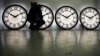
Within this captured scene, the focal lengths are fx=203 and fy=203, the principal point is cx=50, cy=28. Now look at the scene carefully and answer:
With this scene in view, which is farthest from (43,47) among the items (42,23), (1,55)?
(42,23)

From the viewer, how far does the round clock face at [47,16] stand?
382cm

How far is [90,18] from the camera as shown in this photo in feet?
12.7

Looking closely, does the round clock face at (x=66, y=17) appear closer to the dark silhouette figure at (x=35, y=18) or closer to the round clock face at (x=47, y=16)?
the round clock face at (x=47, y=16)

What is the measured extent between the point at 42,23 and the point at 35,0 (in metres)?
0.50

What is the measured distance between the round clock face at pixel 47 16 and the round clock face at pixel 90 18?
0.58m

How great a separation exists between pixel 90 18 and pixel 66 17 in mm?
460

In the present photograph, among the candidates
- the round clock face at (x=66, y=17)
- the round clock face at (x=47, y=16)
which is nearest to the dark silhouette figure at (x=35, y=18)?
the round clock face at (x=47, y=16)

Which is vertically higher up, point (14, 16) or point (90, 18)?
point (14, 16)

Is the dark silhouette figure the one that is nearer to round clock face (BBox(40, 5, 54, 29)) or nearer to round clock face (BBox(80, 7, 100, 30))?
round clock face (BBox(40, 5, 54, 29))

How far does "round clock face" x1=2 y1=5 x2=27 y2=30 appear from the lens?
3.77 meters

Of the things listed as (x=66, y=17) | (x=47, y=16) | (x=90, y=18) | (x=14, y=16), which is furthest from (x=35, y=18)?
(x=90, y=18)

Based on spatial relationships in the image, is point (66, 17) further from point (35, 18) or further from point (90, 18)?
point (35, 18)

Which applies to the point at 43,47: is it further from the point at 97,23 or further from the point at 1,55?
the point at 97,23

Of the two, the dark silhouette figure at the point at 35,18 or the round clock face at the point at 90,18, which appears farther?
the round clock face at the point at 90,18
